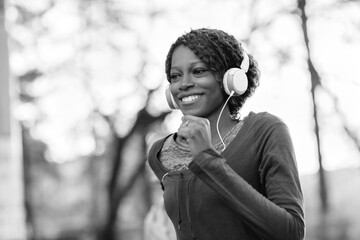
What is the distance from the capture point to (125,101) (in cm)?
680

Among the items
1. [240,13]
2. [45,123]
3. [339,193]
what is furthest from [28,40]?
[339,193]

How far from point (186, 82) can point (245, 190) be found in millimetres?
282

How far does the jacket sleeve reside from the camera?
110cm

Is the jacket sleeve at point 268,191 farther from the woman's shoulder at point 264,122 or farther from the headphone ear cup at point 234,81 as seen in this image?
the headphone ear cup at point 234,81

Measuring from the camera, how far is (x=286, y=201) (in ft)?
3.79

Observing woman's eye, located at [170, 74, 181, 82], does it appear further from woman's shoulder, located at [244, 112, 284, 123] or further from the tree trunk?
the tree trunk

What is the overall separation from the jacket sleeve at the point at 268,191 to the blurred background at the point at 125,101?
376 cm

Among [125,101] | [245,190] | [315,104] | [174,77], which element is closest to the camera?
[245,190]

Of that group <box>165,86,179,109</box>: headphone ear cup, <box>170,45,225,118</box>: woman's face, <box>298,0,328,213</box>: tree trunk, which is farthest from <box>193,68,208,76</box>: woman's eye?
<box>298,0,328,213</box>: tree trunk

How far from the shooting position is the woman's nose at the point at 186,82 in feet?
4.20

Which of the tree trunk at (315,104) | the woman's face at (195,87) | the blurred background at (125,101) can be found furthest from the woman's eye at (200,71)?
the tree trunk at (315,104)

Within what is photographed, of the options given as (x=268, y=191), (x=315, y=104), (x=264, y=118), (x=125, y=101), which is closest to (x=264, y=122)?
(x=264, y=118)

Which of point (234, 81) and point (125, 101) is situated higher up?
point (234, 81)

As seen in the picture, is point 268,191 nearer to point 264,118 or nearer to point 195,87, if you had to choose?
point 264,118
